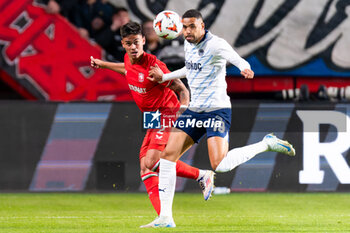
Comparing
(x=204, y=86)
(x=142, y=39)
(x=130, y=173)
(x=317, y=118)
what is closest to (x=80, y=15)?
(x=130, y=173)

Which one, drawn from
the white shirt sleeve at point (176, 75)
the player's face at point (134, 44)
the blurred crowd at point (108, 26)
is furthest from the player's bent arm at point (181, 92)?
the blurred crowd at point (108, 26)

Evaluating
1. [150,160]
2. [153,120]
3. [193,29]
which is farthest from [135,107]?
[193,29]

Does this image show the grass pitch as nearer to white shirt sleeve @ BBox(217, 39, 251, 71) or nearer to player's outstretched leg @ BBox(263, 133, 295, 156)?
player's outstretched leg @ BBox(263, 133, 295, 156)

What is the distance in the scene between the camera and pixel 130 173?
12.2 m

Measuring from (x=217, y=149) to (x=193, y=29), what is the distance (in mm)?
1223

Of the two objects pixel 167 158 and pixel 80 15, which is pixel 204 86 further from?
pixel 80 15

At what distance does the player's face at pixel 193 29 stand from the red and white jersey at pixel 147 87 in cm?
98

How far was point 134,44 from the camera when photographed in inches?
326

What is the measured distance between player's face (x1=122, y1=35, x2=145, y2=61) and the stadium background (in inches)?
150

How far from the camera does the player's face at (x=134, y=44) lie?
822 centimetres

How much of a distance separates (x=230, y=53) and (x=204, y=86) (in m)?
0.45

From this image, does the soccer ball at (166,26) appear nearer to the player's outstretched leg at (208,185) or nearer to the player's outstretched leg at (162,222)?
the player's outstretched leg at (208,185)

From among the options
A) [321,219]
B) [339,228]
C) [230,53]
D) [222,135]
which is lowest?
[321,219]

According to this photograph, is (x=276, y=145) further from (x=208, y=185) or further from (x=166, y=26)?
(x=166, y=26)
